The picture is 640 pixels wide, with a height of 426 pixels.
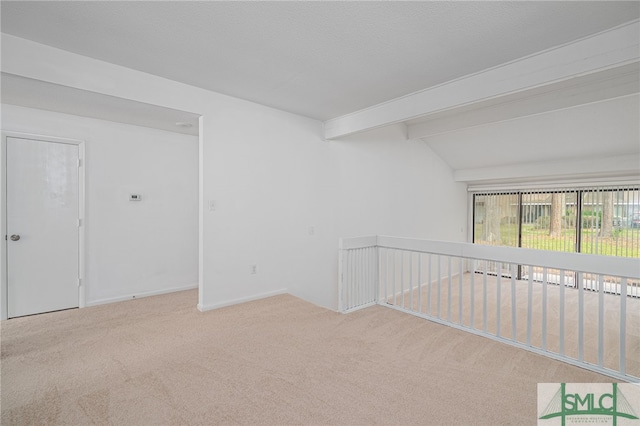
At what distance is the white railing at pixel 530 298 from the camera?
2374 mm

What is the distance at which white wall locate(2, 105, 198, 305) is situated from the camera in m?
3.71

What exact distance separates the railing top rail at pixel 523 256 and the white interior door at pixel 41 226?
3.30 m

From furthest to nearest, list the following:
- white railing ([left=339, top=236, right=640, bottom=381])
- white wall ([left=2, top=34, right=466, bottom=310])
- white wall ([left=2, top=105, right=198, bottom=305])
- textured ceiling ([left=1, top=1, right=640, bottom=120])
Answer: white wall ([left=2, top=105, right=198, bottom=305]) → white wall ([left=2, top=34, right=466, bottom=310]) → white railing ([left=339, top=236, right=640, bottom=381]) → textured ceiling ([left=1, top=1, right=640, bottom=120])

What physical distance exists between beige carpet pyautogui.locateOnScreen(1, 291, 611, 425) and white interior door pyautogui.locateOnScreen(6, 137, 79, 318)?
0.29 meters

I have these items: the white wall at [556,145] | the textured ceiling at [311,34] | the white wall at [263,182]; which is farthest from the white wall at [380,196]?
the textured ceiling at [311,34]

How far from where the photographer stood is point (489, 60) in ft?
8.91

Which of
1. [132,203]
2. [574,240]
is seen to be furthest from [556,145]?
[132,203]

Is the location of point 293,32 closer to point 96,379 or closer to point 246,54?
point 246,54

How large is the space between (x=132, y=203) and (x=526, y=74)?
4666 mm

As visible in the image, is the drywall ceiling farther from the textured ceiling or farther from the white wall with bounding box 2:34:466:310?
the textured ceiling

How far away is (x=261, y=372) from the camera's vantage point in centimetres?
225

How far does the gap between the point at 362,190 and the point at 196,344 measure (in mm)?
A: 3574

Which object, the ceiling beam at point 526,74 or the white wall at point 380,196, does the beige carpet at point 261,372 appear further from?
the ceiling beam at point 526,74

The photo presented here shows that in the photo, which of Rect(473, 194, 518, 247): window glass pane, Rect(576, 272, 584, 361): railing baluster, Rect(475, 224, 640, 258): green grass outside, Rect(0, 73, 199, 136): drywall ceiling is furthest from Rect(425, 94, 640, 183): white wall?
Rect(0, 73, 199, 136): drywall ceiling
